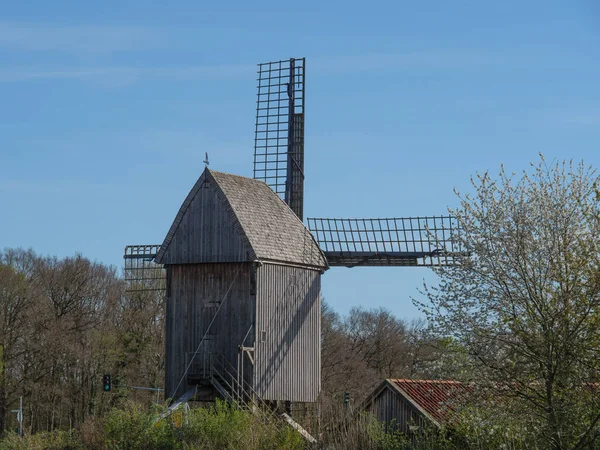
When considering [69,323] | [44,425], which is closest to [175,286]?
[69,323]

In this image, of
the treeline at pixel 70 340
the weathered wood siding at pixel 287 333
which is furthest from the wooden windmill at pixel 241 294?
the treeline at pixel 70 340

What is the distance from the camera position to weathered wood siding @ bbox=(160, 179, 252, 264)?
2969 cm

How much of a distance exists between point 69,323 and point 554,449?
35796 mm

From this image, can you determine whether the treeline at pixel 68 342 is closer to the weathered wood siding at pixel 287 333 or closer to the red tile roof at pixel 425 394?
the weathered wood siding at pixel 287 333

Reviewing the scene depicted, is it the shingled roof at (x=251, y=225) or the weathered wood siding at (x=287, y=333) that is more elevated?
the shingled roof at (x=251, y=225)

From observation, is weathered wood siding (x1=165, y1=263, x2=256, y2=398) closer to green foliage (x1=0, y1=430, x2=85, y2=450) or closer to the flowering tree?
green foliage (x1=0, y1=430, x2=85, y2=450)

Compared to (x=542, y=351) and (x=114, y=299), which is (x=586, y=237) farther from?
(x=114, y=299)

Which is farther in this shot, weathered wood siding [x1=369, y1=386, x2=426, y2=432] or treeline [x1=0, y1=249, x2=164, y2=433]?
treeline [x1=0, y1=249, x2=164, y2=433]

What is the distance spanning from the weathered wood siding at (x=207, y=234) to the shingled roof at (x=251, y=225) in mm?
28

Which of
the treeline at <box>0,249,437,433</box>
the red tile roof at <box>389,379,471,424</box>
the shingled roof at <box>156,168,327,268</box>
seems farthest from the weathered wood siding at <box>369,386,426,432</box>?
the treeline at <box>0,249,437,433</box>

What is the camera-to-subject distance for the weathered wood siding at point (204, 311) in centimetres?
2930

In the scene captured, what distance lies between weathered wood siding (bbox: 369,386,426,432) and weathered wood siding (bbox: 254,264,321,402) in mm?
2922

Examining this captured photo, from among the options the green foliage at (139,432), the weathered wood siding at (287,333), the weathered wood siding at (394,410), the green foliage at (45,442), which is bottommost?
the green foliage at (45,442)

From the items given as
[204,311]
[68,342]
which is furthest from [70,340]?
[204,311]
